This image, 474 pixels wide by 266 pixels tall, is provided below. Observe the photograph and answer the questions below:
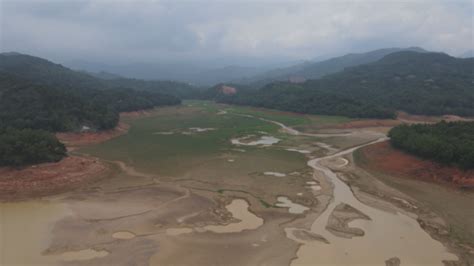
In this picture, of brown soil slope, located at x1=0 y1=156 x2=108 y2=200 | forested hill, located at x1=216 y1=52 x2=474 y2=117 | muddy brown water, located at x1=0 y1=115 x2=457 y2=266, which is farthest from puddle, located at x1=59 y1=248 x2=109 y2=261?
forested hill, located at x1=216 y1=52 x2=474 y2=117

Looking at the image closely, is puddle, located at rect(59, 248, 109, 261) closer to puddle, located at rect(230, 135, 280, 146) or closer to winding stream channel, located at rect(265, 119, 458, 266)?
winding stream channel, located at rect(265, 119, 458, 266)

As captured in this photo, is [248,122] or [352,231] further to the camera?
[248,122]

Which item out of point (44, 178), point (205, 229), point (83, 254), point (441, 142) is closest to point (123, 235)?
point (83, 254)

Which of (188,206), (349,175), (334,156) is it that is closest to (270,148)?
(334,156)

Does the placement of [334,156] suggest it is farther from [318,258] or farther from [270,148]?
[318,258]

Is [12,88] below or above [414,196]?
above
